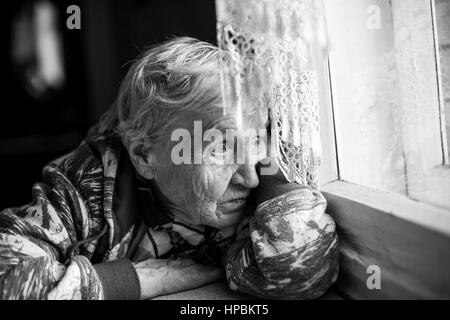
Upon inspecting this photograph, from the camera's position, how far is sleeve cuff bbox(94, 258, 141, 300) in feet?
2.98

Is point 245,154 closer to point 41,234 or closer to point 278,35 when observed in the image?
point 278,35

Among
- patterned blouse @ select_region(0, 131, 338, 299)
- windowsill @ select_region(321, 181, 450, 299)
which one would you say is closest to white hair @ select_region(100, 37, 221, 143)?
patterned blouse @ select_region(0, 131, 338, 299)

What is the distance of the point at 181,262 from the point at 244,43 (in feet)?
1.91

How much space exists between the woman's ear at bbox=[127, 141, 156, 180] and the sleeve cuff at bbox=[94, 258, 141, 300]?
0.21m

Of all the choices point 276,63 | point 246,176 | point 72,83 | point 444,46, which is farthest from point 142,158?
point 72,83

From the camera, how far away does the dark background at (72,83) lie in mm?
3080

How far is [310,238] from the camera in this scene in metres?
0.87

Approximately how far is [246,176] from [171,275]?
0.29 metres

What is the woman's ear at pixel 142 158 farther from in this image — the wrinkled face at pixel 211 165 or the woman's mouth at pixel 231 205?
the woman's mouth at pixel 231 205

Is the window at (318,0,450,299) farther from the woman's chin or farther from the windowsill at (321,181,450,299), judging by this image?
the woman's chin

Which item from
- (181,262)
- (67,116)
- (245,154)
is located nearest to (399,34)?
(245,154)

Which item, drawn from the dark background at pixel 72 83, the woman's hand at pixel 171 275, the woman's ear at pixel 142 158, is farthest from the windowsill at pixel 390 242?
the dark background at pixel 72 83

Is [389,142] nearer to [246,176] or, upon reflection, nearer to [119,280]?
[246,176]

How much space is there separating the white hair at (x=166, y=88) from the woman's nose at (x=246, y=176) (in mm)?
150
